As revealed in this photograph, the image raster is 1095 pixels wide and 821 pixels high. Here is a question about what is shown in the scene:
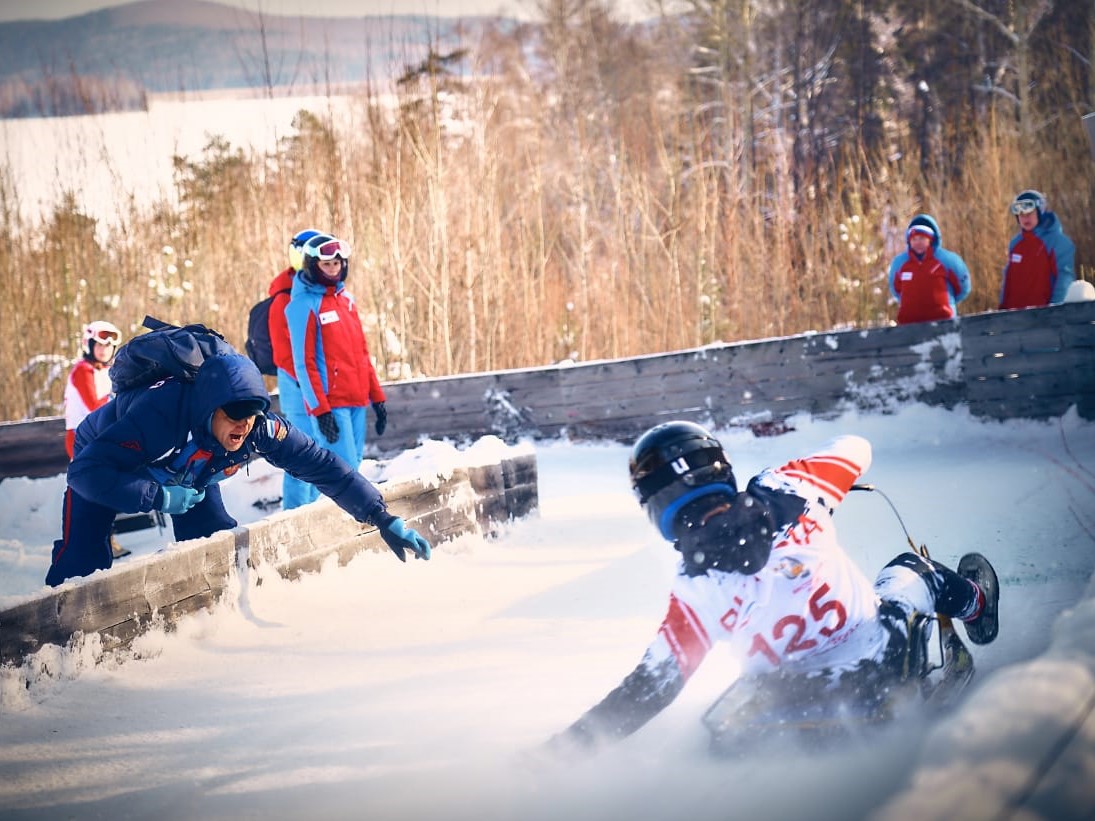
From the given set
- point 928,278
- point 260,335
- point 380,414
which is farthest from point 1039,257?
point 260,335

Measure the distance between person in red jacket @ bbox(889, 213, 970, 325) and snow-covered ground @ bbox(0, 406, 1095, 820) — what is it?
230cm

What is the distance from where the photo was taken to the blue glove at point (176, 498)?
349 cm

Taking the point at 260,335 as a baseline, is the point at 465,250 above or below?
above

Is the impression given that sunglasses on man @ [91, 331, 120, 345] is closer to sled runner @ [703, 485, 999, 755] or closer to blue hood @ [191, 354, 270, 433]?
blue hood @ [191, 354, 270, 433]

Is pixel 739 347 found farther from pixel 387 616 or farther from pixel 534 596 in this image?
pixel 387 616

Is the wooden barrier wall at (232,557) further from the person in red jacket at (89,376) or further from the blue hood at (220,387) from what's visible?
the person in red jacket at (89,376)

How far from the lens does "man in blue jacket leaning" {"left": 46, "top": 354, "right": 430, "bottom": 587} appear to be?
11.2 ft

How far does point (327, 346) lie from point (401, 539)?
2.47 meters

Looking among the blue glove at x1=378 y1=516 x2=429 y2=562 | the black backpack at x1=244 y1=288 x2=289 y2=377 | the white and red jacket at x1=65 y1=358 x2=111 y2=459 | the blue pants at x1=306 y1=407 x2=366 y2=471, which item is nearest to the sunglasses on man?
the white and red jacket at x1=65 y1=358 x2=111 y2=459

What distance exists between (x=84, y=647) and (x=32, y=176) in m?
10.2

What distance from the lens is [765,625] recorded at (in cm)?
244

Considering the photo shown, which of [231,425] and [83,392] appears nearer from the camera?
[231,425]

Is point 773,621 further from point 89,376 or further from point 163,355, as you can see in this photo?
point 89,376

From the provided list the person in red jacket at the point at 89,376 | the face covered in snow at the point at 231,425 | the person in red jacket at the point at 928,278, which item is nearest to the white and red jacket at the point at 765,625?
the face covered in snow at the point at 231,425
